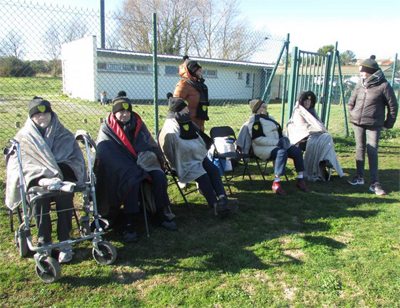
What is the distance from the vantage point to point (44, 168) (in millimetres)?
3416

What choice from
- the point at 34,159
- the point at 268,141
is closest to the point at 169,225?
the point at 34,159

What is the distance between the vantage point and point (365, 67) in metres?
5.46

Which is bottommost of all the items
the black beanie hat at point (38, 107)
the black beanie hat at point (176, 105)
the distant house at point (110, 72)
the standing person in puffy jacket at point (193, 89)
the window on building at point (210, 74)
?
the black beanie hat at point (38, 107)

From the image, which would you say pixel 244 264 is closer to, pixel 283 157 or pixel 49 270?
pixel 49 270

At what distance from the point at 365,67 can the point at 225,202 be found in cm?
298

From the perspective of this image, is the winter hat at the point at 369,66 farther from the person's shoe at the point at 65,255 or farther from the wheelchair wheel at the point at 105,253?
the person's shoe at the point at 65,255

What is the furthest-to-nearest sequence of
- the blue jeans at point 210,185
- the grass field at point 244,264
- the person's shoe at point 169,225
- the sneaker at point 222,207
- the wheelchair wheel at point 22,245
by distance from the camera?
the blue jeans at point 210,185 < the sneaker at point 222,207 < the person's shoe at point 169,225 < the wheelchair wheel at point 22,245 < the grass field at point 244,264

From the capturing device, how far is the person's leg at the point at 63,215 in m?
3.42

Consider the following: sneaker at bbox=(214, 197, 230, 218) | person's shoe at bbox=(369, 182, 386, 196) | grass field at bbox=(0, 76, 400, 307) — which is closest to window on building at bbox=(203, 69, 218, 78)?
person's shoe at bbox=(369, 182, 386, 196)

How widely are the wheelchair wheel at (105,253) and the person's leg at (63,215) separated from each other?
346 mm

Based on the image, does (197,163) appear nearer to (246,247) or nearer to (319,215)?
(246,247)

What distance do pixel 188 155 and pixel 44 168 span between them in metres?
1.77

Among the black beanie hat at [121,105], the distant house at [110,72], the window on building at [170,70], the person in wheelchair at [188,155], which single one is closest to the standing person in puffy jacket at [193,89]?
the person in wheelchair at [188,155]

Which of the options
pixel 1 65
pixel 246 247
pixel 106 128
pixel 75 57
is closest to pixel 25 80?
pixel 1 65
